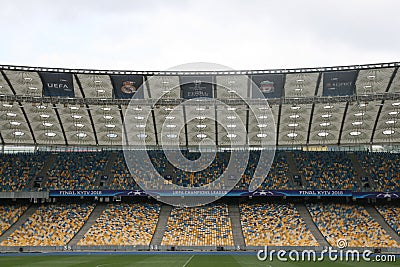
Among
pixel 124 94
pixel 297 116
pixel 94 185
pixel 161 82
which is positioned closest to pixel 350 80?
pixel 297 116

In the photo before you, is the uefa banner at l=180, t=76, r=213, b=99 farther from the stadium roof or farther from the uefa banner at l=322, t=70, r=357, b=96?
the uefa banner at l=322, t=70, r=357, b=96

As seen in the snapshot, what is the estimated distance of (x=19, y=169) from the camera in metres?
65.1

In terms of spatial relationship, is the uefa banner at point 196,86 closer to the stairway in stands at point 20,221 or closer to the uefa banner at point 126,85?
the uefa banner at point 126,85

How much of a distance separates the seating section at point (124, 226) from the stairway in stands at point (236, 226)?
972 centimetres

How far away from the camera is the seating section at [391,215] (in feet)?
179

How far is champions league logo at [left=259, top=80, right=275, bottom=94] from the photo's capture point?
5506 cm

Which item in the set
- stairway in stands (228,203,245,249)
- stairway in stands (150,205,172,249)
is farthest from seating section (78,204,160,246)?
stairway in stands (228,203,245,249)

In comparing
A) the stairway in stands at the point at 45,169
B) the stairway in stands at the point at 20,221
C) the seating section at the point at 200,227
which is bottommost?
the seating section at the point at 200,227

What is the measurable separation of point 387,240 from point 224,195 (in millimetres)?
20002

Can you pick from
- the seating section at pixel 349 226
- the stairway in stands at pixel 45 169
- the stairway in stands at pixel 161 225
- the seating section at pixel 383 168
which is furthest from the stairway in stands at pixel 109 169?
the seating section at pixel 383 168

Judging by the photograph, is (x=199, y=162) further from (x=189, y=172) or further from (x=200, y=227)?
(x=200, y=227)

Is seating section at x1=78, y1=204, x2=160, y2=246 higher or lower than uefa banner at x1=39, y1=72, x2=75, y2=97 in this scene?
lower

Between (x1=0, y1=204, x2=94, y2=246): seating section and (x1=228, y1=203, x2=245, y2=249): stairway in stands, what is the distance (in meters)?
18.7

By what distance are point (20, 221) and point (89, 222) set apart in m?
8.92
